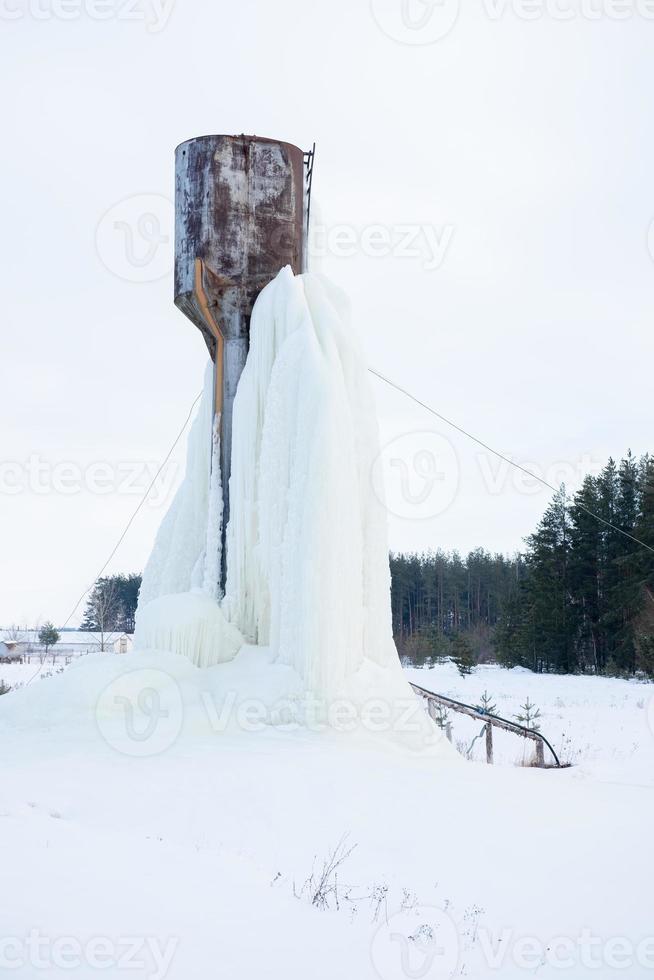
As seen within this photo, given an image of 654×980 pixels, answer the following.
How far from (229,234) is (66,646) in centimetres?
4445

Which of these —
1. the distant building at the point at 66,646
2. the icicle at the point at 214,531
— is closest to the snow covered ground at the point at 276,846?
the icicle at the point at 214,531

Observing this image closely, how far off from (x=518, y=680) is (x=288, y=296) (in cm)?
2103

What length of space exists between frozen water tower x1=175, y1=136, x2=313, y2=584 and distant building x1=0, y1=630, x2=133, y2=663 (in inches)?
323

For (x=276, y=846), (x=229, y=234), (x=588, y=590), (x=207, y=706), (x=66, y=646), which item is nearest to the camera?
(x=276, y=846)

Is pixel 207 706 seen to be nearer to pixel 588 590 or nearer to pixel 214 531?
pixel 214 531

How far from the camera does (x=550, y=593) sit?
39688 millimetres

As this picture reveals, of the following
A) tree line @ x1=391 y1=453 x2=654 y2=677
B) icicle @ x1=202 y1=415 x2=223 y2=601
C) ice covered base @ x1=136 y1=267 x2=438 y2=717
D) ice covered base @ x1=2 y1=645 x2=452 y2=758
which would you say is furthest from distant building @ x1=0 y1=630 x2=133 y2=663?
tree line @ x1=391 y1=453 x2=654 y2=677

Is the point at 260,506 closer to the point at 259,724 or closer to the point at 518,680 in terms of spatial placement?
the point at 259,724

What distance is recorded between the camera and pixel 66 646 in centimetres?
5519

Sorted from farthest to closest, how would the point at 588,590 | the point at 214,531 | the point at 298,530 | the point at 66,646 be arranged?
1. the point at 66,646
2. the point at 588,590
3. the point at 214,531
4. the point at 298,530

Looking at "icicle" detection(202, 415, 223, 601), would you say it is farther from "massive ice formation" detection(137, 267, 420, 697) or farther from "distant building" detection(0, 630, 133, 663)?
"distant building" detection(0, 630, 133, 663)

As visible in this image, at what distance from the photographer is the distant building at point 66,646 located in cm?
3766

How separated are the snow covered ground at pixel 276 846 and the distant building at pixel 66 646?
9726 millimetres

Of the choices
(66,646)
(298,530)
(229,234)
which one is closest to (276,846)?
(298,530)
